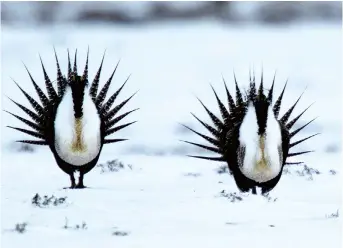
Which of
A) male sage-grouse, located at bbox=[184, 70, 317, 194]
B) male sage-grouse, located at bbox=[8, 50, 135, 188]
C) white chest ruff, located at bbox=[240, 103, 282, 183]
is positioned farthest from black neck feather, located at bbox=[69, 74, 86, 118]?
white chest ruff, located at bbox=[240, 103, 282, 183]

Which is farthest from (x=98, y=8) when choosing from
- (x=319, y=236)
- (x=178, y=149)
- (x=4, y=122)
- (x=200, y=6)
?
(x=319, y=236)

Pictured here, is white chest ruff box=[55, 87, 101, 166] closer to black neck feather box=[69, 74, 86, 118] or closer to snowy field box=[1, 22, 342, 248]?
black neck feather box=[69, 74, 86, 118]

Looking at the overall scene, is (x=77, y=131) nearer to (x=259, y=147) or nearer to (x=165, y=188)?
(x=165, y=188)

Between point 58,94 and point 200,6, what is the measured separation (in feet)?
30.6

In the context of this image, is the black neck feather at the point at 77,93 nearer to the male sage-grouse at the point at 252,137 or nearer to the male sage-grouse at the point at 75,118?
the male sage-grouse at the point at 75,118

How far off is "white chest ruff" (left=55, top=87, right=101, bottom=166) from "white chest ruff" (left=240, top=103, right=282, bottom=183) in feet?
2.02

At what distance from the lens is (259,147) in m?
3.38

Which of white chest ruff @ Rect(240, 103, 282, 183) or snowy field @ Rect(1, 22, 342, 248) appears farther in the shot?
white chest ruff @ Rect(240, 103, 282, 183)

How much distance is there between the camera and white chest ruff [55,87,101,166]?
344 centimetres

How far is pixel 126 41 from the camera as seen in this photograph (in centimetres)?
1052

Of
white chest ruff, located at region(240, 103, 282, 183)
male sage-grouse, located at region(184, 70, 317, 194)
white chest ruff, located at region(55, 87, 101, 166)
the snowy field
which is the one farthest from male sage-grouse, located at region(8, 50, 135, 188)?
white chest ruff, located at region(240, 103, 282, 183)

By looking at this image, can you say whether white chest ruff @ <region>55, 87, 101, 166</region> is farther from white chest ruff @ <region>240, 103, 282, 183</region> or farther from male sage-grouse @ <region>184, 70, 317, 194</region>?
white chest ruff @ <region>240, 103, 282, 183</region>

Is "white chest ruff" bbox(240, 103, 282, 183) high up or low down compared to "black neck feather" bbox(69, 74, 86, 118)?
down

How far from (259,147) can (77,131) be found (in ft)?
2.48
